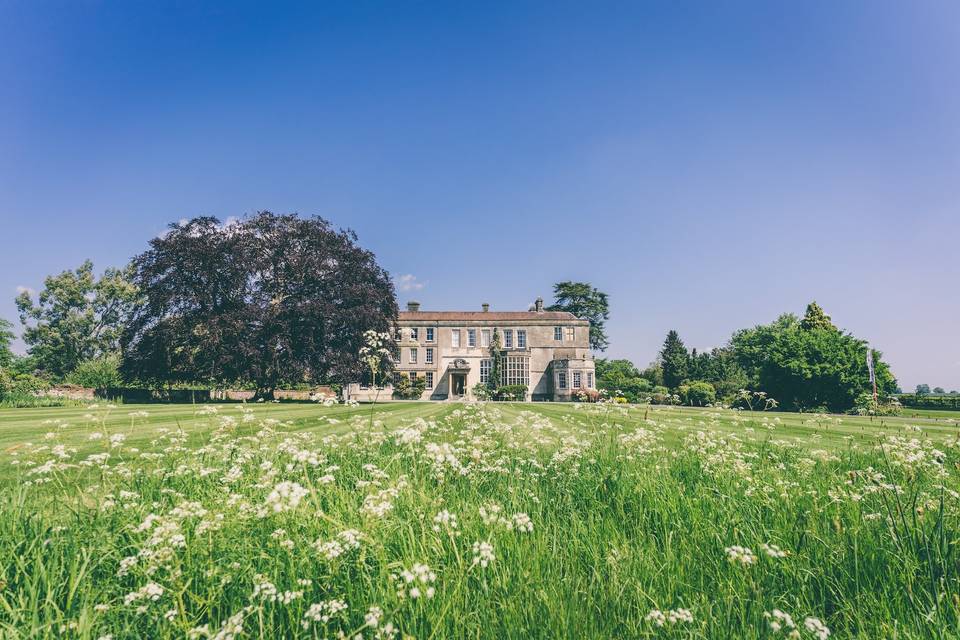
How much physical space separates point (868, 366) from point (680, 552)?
3505 cm

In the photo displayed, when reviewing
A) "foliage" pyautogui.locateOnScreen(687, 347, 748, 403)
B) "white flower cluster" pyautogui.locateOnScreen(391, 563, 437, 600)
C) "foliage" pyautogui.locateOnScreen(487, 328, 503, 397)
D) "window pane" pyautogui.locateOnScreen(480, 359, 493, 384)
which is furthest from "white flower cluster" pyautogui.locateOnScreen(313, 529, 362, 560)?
"foliage" pyautogui.locateOnScreen(687, 347, 748, 403)

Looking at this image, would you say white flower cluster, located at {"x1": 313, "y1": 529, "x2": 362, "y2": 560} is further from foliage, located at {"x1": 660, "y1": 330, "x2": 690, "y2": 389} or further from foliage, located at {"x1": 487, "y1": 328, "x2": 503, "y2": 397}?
foliage, located at {"x1": 660, "y1": 330, "x2": 690, "y2": 389}

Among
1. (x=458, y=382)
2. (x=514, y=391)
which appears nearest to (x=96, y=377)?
(x=458, y=382)

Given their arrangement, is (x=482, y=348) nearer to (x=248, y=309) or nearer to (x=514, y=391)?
(x=514, y=391)

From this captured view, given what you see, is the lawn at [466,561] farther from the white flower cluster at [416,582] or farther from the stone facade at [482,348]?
the stone facade at [482,348]

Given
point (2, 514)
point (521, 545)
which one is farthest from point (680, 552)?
point (2, 514)

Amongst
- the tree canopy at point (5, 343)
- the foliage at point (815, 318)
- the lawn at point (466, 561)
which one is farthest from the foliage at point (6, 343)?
the foliage at point (815, 318)

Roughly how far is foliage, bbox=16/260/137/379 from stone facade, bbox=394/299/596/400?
29.8 meters

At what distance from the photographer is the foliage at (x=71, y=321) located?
1785 inches

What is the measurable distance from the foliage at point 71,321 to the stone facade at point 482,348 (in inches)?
1173

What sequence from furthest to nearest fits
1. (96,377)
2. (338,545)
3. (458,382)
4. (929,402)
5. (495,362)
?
(458,382)
(495,362)
(929,402)
(96,377)
(338,545)

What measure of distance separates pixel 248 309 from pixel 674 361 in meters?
43.9

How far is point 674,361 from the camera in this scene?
51188 mm

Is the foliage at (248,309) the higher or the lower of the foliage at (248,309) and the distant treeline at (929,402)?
the higher
